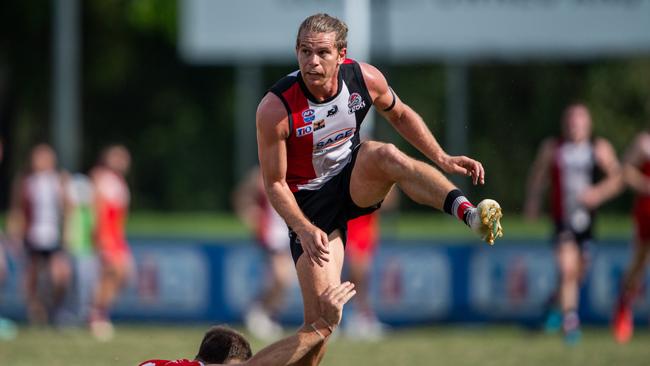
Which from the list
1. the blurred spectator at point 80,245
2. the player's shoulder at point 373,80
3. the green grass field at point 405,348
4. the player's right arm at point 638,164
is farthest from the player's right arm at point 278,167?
the blurred spectator at point 80,245

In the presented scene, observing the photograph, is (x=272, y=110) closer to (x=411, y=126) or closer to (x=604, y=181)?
(x=411, y=126)

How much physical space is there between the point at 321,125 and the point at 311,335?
1.26 m

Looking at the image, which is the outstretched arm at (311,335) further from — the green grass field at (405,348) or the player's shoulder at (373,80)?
the green grass field at (405,348)

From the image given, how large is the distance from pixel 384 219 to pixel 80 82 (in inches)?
535

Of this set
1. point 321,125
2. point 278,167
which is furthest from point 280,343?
point 321,125

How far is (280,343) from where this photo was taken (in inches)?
288

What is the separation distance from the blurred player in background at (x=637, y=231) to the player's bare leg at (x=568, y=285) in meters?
0.62

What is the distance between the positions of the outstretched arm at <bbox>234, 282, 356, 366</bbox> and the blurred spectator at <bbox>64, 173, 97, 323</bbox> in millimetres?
8662

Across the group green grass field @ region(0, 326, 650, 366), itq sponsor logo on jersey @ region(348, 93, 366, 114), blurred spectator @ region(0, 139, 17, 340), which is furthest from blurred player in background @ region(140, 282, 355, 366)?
blurred spectator @ region(0, 139, 17, 340)

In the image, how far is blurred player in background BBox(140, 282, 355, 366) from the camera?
7.03 m

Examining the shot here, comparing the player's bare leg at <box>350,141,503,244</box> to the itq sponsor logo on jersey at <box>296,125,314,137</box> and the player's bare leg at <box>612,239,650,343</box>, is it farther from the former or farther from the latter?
the player's bare leg at <box>612,239,650,343</box>

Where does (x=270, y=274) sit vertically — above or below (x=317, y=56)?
below

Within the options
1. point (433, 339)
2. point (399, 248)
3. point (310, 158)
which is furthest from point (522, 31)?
point (310, 158)

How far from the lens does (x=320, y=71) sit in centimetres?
725
